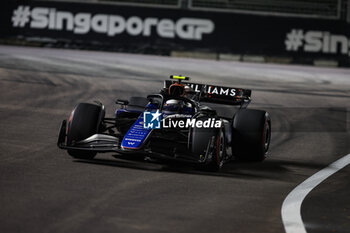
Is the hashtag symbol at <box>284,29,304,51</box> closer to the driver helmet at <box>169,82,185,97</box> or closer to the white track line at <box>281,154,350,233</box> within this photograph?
the white track line at <box>281,154,350,233</box>

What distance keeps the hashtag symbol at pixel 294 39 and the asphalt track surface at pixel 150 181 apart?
11358 mm

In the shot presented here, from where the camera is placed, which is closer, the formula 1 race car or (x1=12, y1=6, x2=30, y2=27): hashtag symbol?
the formula 1 race car

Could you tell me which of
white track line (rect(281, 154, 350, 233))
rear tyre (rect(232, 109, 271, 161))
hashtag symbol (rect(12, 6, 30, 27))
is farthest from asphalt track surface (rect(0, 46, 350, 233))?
hashtag symbol (rect(12, 6, 30, 27))

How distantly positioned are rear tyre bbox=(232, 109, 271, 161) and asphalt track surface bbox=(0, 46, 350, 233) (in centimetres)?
18

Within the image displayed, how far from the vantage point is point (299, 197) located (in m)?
7.58

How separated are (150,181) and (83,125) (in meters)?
1.40

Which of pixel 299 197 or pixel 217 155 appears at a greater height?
pixel 217 155

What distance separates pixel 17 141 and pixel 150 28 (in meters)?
19.1

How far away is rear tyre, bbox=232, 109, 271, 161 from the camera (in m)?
9.53

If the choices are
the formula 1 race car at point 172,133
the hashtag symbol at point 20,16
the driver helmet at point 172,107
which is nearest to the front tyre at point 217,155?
the formula 1 race car at point 172,133

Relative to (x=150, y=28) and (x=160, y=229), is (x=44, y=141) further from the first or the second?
(x=150, y=28)

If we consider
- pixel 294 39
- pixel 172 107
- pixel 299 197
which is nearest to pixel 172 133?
pixel 172 107

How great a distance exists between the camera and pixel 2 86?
53.7 feet

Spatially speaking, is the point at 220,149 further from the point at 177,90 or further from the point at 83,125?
the point at 83,125
